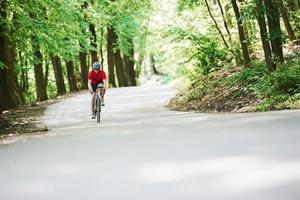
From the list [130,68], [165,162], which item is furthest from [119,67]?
[165,162]

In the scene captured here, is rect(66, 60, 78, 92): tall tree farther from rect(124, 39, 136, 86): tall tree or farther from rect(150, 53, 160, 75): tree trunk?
rect(150, 53, 160, 75): tree trunk

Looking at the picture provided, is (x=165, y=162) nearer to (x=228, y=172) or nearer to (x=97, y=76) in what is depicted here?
(x=228, y=172)

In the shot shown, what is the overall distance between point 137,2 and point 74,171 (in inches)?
632

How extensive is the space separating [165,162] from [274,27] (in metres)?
9.82

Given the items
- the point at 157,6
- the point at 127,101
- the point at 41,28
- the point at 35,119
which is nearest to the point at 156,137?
the point at 35,119

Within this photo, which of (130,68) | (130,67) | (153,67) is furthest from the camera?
(153,67)

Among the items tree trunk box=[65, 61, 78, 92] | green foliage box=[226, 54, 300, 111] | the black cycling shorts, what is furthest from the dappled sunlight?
tree trunk box=[65, 61, 78, 92]


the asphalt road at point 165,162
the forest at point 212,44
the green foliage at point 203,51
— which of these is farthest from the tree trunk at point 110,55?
the asphalt road at point 165,162

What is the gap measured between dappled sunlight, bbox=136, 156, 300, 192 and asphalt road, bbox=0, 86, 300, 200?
12mm

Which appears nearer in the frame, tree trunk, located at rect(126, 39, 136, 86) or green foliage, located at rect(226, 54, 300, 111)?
green foliage, located at rect(226, 54, 300, 111)

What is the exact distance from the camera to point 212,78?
21156 mm

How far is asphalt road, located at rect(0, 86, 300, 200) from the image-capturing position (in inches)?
234

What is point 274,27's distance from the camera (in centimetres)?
1608

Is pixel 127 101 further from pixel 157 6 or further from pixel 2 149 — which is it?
pixel 157 6
